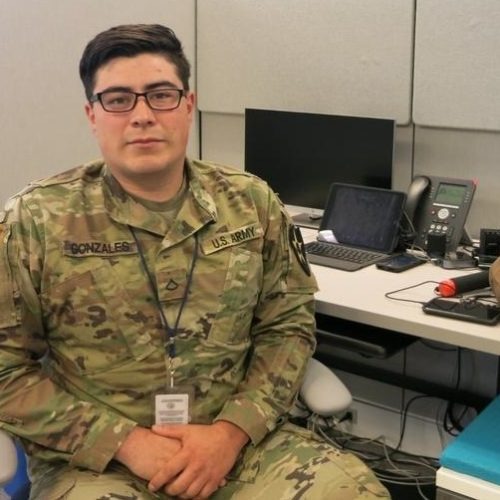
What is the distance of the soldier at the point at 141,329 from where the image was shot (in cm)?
130

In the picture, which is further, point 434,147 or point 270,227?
point 434,147

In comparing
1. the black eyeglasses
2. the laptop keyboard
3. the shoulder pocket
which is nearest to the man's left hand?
the shoulder pocket

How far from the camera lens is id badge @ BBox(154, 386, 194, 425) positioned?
1.36 m

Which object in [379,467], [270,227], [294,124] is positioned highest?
[294,124]

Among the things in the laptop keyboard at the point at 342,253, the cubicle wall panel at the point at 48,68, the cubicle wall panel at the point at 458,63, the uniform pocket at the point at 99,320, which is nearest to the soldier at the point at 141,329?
the uniform pocket at the point at 99,320

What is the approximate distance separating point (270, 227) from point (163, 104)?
1.06 feet

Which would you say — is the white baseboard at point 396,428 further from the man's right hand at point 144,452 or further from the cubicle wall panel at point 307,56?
the man's right hand at point 144,452

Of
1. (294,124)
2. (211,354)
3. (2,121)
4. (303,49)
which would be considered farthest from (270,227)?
(2,121)

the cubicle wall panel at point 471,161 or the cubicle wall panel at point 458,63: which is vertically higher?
the cubicle wall panel at point 458,63

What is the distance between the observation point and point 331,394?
1412mm

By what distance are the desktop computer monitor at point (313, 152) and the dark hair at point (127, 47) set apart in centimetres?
89

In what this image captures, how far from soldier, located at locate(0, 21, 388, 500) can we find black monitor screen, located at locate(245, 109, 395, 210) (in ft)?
2.73

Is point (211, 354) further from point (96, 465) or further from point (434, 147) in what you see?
point (434, 147)

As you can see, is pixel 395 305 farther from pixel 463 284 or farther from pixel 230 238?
pixel 230 238
